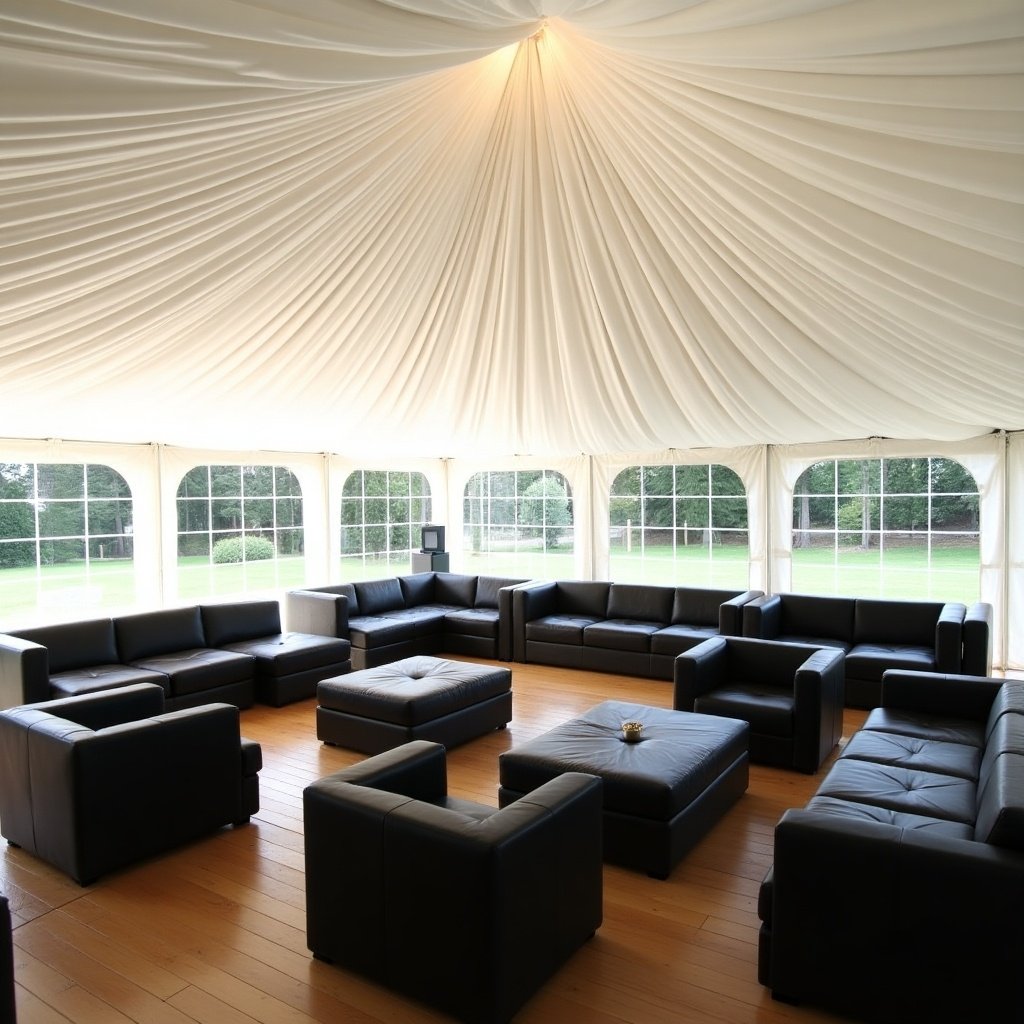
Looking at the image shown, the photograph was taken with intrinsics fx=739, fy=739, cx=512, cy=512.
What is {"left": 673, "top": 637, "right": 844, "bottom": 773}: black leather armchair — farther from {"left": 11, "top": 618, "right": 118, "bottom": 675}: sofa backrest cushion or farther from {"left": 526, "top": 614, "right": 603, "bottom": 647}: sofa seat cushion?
{"left": 11, "top": 618, "right": 118, "bottom": 675}: sofa backrest cushion

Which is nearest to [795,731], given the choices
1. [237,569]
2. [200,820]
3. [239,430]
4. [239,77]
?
[200,820]

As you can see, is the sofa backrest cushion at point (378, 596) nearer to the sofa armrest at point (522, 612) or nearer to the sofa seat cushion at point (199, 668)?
the sofa armrest at point (522, 612)

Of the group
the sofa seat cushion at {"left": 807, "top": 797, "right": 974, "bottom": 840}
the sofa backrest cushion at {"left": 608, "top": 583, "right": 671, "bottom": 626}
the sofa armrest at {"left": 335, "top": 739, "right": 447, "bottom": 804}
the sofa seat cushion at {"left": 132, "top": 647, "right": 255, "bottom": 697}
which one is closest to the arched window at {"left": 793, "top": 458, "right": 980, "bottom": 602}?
the sofa backrest cushion at {"left": 608, "top": 583, "right": 671, "bottom": 626}

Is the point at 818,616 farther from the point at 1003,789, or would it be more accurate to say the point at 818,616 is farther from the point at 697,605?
the point at 1003,789

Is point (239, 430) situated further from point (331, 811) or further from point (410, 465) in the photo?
point (331, 811)

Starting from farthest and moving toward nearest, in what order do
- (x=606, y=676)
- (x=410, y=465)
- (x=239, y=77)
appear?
1. (x=410, y=465)
2. (x=606, y=676)
3. (x=239, y=77)

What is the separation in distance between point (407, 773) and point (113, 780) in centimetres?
145

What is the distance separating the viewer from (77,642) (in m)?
5.81

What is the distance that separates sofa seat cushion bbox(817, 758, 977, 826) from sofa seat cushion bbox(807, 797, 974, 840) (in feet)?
0.13

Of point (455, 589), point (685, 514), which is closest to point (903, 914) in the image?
point (455, 589)

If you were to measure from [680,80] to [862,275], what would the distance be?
1.69 metres

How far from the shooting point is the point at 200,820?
12.6 ft

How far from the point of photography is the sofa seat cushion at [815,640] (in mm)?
6645

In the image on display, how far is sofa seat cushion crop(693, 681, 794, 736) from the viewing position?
485 centimetres
